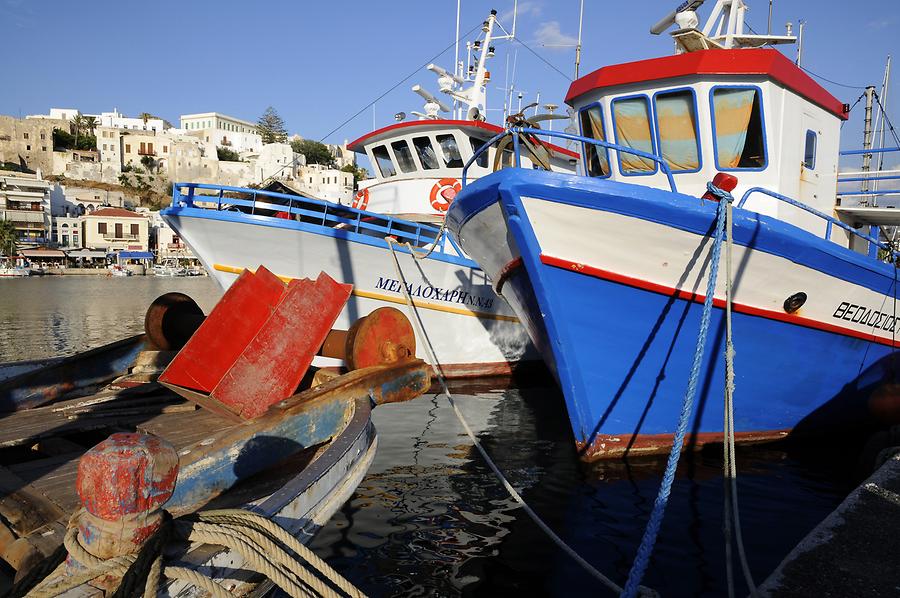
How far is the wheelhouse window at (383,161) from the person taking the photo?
13.7 metres

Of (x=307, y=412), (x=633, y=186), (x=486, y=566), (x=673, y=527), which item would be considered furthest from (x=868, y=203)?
(x=307, y=412)

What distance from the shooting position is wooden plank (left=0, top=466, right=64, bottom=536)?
2908 millimetres

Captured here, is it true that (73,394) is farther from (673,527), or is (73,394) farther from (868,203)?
(868,203)

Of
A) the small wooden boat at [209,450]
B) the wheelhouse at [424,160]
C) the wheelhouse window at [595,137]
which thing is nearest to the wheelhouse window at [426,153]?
the wheelhouse at [424,160]

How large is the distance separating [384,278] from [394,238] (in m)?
0.70

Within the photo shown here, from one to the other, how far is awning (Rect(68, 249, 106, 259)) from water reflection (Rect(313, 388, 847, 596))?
7105 cm

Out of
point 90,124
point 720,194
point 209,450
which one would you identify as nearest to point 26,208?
point 90,124

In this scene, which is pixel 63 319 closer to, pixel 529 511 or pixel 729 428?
pixel 529 511

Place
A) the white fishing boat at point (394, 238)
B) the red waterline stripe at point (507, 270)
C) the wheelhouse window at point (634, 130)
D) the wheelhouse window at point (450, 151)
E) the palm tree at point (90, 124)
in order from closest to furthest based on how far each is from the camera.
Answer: the red waterline stripe at point (507, 270)
the wheelhouse window at point (634, 130)
the white fishing boat at point (394, 238)
the wheelhouse window at point (450, 151)
the palm tree at point (90, 124)

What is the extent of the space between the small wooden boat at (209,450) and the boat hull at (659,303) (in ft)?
5.19

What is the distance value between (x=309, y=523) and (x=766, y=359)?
198 inches

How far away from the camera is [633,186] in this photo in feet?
16.6

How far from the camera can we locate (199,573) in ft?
7.24

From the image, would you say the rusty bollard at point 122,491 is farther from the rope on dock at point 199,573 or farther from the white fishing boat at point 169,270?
the white fishing boat at point 169,270
